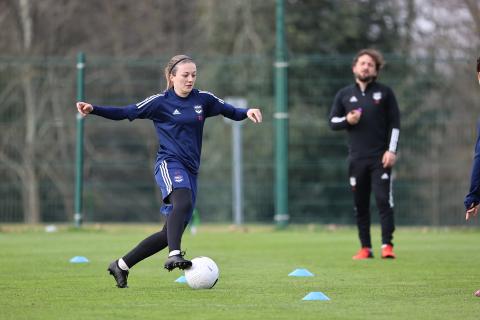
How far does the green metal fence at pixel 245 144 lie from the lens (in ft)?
58.9

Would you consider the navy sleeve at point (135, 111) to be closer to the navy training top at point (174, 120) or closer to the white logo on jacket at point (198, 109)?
the navy training top at point (174, 120)

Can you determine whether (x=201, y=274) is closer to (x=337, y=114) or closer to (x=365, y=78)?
(x=337, y=114)

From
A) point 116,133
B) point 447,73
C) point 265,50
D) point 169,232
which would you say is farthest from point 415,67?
point 169,232

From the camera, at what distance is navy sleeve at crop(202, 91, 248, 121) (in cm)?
873

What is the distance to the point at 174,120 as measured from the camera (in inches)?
332

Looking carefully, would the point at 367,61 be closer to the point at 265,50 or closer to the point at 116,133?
the point at 116,133

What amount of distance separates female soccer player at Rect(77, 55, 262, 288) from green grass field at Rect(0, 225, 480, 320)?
34cm

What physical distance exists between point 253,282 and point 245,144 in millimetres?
10168

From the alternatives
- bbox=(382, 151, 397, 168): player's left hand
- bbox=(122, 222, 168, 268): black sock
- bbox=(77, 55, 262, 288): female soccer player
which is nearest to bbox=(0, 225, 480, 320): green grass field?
bbox=(122, 222, 168, 268): black sock

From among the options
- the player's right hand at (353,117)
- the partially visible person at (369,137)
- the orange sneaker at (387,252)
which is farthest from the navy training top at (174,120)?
the orange sneaker at (387,252)

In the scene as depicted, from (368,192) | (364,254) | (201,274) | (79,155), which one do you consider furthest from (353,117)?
(79,155)

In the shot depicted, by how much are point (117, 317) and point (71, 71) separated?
14112 millimetres

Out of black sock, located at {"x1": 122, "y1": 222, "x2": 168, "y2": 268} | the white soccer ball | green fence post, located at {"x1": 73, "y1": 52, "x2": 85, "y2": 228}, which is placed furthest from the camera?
green fence post, located at {"x1": 73, "y1": 52, "x2": 85, "y2": 228}

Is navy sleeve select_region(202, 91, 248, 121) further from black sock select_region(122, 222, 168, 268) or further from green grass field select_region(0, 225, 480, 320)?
green grass field select_region(0, 225, 480, 320)
